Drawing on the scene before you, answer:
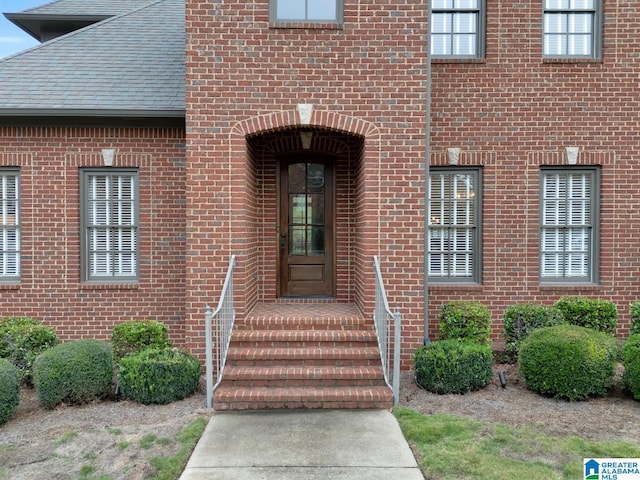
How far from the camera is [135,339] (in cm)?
608

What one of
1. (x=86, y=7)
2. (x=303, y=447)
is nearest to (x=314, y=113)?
(x=303, y=447)

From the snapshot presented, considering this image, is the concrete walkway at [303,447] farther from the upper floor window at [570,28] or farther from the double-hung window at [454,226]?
the upper floor window at [570,28]

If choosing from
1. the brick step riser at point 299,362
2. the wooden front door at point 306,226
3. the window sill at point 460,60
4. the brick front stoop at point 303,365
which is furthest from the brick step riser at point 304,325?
the window sill at point 460,60

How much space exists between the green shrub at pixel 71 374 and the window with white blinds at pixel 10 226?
2.77 m

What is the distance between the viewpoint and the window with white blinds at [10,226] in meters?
7.38

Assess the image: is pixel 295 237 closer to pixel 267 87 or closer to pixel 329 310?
pixel 329 310

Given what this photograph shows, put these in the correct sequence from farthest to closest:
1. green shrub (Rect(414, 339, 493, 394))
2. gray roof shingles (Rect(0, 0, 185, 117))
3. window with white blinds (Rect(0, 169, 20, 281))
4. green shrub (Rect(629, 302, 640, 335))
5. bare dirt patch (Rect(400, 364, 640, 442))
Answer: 1. window with white blinds (Rect(0, 169, 20, 281))
2. gray roof shingles (Rect(0, 0, 185, 117))
3. green shrub (Rect(629, 302, 640, 335))
4. green shrub (Rect(414, 339, 493, 394))
5. bare dirt patch (Rect(400, 364, 640, 442))

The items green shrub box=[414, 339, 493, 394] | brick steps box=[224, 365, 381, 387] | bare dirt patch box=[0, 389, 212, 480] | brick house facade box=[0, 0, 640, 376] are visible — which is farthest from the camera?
brick house facade box=[0, 0, 640, 376]

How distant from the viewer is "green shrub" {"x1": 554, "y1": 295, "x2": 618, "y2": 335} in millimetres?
6926

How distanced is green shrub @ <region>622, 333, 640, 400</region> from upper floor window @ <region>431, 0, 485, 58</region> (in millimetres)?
4674

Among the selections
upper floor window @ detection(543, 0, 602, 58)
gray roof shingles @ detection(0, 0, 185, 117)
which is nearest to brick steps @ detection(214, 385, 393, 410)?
gray roof shingles @ detection(0, 0, 185, 117)

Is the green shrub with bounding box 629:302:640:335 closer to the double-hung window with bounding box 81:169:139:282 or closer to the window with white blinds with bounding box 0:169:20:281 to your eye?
the double-hung window with bounding box 81:169:139:282

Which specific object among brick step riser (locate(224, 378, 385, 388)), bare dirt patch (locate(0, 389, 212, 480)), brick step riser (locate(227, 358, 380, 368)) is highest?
brick step riser (locate(227, 358, 380, 368))

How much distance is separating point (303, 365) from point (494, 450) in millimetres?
2228
